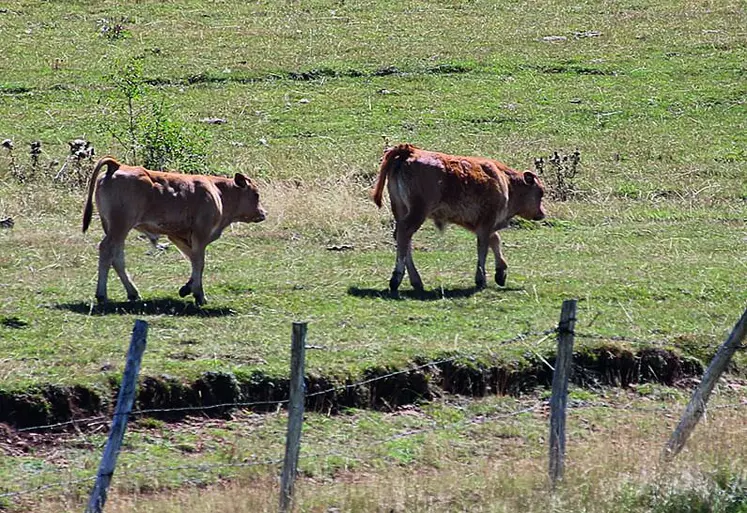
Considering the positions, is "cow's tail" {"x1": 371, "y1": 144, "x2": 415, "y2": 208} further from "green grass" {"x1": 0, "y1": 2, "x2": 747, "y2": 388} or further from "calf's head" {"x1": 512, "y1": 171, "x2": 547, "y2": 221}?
"calf's head" {"x1": 512, "y1": 171, "x2": 547, "y2": 221}

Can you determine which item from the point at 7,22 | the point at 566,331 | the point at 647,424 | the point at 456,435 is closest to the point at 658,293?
the point at 647,424

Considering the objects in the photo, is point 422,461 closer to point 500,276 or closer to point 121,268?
point 121,268

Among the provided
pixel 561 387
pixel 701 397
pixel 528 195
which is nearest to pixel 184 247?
pixel 528 195

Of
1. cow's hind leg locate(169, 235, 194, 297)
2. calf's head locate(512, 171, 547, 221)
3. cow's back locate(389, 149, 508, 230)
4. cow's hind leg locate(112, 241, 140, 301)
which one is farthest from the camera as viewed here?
calf's head locate(512, 171, 547, 221)

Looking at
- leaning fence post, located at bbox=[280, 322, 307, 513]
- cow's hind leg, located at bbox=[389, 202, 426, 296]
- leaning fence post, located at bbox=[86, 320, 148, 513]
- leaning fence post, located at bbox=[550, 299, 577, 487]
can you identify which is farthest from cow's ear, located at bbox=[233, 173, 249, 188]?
leaning fence post, located at bbox=[86, 320, 148, 513]

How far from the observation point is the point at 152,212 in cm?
1430

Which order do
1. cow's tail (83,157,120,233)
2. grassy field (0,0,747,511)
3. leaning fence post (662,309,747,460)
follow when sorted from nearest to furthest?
leaning fence post (662,309,747,460) → grassy field (0,0,747,511) → cow's tail (83,157,120,233)

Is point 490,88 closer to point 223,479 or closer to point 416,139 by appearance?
point 416,139

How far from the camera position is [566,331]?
9.11 meters

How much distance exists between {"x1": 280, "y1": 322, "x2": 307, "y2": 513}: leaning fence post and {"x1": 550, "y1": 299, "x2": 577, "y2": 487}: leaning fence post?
191cm

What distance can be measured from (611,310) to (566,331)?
603cm

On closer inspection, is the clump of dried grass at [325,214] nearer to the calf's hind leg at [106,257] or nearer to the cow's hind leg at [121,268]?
the cow's hind leg at [121,268]

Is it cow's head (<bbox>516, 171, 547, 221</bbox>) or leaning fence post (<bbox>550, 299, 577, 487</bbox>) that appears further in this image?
cow's head (<bbox>516, 171, 547, 221</bbox>)

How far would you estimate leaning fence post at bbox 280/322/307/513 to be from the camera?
8.07 meters
